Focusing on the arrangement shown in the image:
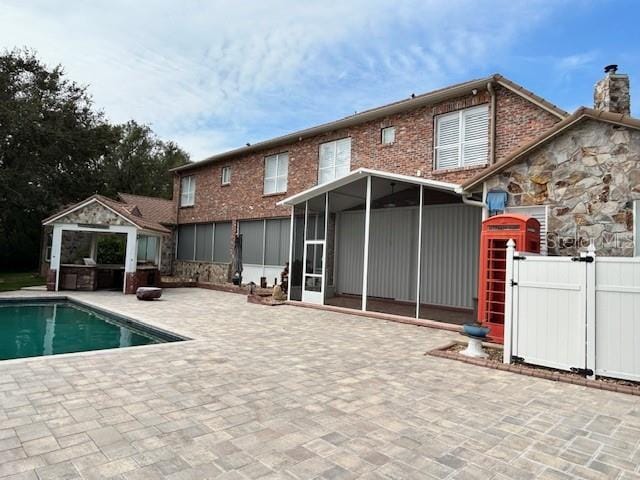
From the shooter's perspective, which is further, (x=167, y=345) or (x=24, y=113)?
(x=24, y=113)

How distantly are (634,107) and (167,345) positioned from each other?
35.0 ft

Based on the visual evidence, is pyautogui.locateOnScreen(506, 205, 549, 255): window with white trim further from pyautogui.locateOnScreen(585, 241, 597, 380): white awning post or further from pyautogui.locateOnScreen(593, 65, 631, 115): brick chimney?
pyautogui.locateOnScreen(585, 241, 597, 380): white awning post

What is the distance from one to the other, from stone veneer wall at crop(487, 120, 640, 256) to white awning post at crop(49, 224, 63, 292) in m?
15.3

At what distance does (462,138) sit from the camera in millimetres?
11109

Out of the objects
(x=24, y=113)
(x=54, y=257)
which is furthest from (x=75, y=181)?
(x=54, y=257)

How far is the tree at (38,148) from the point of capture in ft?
70.6

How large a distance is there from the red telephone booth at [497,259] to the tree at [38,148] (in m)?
23.6

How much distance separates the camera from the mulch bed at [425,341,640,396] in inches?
200

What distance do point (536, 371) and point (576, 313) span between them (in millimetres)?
970

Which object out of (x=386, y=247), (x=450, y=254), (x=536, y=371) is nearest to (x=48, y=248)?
(x=386, y=247)

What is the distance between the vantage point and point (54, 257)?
49.9ft

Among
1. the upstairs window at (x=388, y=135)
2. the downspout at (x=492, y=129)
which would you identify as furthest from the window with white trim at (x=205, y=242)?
the downspout at (x=492, y=129)

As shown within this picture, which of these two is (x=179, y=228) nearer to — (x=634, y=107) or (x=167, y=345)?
(x=167, y=345)

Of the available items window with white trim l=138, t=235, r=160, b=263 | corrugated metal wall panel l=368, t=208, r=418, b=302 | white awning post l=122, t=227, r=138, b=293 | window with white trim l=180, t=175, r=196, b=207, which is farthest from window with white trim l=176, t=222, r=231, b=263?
corrugated metal wall panel l=368, t=208, r=418, b=302
